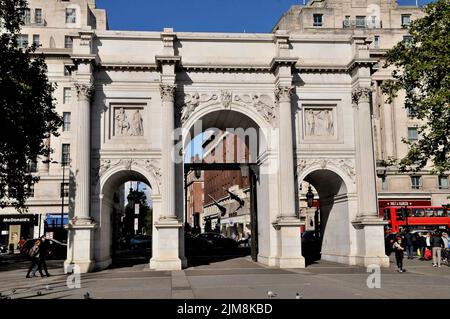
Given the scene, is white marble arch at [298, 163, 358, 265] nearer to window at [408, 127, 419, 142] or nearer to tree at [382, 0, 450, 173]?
tree at [382, 0, 450, 173]

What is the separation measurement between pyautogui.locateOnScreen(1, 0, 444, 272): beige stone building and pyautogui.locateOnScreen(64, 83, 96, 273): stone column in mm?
47

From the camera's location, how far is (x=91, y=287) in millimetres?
16531

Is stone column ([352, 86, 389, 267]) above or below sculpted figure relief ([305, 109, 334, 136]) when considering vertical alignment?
below

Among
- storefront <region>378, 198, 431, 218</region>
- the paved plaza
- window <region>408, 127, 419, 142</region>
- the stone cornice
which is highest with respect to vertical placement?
window <region>408, 127, 419, 142</region>

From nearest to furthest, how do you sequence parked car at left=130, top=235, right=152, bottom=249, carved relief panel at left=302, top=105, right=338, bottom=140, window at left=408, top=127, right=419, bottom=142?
carved relief panel at left=302, top=105, right=338, bottom=140 → parked car at left=130, top=235, right=152, bottom=249 → window at left=408, top=127, right=419, bottom=142

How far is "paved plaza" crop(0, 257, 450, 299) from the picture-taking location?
549 inches

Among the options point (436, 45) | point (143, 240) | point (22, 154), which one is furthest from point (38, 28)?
point (436, 45)

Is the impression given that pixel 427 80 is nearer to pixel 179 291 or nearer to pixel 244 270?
pixel 244 270

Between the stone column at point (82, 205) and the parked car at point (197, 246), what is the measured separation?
13.4 m

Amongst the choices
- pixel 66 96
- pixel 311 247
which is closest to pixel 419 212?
pixel 311 247

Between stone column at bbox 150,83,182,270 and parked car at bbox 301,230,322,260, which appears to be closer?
stone column at bbox 150,83,182,270

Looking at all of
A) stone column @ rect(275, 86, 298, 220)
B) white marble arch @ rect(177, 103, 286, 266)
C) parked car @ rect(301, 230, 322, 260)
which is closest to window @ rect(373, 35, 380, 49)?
parked car @ rect(301, 230, 322, 260)

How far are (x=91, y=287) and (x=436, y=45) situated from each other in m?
17.3

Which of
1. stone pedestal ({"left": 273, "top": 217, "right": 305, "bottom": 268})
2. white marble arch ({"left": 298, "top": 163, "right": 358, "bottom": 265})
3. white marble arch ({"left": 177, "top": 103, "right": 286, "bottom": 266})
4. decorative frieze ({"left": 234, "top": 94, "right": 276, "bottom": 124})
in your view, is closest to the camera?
stone pedestal ({"left": 273, "top": 217, "right": 305, "bottom": 268})
